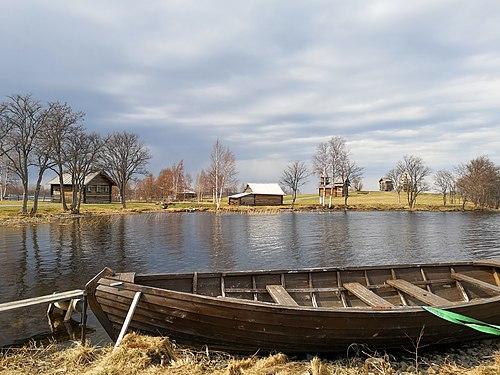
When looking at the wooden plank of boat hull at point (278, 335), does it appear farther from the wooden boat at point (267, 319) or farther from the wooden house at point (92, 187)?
the wooden house at point (92, 187)

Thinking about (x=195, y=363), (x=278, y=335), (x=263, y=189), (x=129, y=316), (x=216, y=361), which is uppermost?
(x=263, y=189)

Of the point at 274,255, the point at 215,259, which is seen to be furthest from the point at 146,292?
the point at 274,255

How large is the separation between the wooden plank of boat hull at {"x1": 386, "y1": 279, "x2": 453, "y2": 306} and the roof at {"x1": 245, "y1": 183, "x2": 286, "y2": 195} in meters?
68.6

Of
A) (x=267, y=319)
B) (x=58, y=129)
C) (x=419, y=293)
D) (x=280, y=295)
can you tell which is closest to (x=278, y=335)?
(x=267, y=319)

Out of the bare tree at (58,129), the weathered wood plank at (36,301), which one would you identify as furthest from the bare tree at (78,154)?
the weathered wood plank at (36,301)

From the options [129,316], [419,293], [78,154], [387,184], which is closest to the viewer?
[129,316]

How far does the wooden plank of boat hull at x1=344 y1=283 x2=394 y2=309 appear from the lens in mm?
7230

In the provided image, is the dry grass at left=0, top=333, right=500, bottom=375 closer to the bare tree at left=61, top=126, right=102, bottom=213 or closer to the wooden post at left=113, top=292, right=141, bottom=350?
the wooden post at left=113, top=292, right=141, bottom=350

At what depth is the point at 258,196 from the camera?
77.7 metres

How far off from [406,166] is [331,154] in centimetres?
→ 2492

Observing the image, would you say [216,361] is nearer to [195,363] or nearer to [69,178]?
[195,363]

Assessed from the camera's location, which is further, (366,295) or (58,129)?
(58,129)

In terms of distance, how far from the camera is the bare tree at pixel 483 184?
68438 millimetres

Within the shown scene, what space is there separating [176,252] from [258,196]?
56863 mm
